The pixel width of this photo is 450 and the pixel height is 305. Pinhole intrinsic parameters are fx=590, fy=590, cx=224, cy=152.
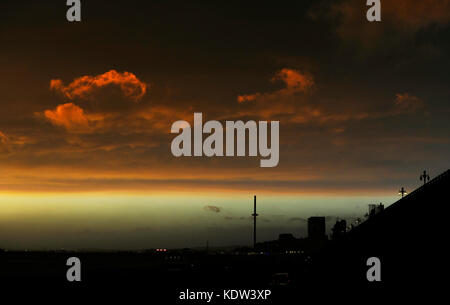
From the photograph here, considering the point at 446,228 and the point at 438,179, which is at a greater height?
the point at 438,179

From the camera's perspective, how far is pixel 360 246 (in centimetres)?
5500

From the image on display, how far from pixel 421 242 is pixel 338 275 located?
1454 centimetres
